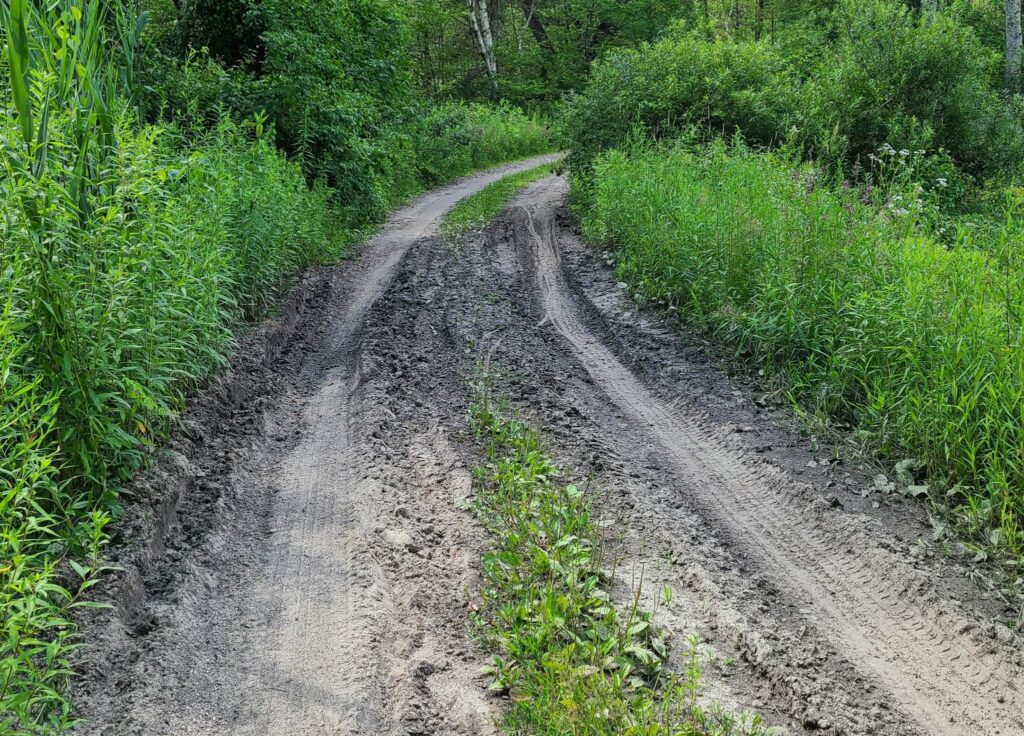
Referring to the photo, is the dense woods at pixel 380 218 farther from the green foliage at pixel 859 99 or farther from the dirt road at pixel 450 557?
the dirt road at pixel 450 557

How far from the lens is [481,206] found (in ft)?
46.1

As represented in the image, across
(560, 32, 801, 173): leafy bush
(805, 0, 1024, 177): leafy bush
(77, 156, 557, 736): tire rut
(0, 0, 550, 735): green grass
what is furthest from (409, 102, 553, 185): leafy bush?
(77, 156, 557, 736): tire rut

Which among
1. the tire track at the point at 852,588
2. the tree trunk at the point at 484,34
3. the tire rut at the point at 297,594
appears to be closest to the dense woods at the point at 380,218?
the tire rut at the point at 297,594

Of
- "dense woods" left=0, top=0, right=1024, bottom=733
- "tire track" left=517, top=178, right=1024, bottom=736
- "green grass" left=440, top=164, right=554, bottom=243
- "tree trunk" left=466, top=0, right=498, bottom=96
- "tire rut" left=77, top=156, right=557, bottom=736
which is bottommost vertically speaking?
"tire track" left=517, top=178, right=1024, bottom=736

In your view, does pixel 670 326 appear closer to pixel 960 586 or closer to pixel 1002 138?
pixel 960 586

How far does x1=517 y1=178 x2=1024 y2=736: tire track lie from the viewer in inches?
125

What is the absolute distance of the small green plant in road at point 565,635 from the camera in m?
2.94

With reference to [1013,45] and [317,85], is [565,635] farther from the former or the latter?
[1013,45]

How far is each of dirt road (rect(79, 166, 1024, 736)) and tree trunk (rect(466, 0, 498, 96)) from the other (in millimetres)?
24986

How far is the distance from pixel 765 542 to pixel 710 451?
3.63 feet

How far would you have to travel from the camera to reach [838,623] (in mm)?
3648

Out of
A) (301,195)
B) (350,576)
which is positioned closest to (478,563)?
(350,576)

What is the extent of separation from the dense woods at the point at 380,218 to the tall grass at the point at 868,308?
0.03 metres

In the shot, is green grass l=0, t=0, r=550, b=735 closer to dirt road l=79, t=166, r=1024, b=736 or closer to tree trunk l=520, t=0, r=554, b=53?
dirt road l=79, t=166, r=1024, b=736
